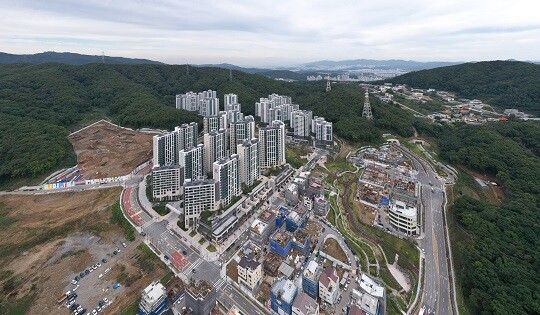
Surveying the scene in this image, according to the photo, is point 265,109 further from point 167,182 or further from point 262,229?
point 262,229

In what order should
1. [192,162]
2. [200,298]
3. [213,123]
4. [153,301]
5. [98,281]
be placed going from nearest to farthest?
[200,298], [153,301], [98,281], [192,162], [213,123]

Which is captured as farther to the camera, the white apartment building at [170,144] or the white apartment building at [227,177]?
the white apartment building at [170,144]

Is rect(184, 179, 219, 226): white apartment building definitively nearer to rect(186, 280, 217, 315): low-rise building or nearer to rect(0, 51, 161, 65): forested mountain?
rect(186, 280, 217, 315): low-rise building

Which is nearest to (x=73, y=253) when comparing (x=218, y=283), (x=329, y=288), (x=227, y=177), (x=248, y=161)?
(x=218, y=283)

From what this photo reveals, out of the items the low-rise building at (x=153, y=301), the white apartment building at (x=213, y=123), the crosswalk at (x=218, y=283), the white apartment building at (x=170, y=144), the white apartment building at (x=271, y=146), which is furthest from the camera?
the white apartment building at (x=213, y=123)

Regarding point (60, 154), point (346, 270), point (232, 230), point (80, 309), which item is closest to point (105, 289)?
point (80, 309)

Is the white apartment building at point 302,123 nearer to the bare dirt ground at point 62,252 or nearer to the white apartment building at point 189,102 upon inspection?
the white apartment building at point 189,102

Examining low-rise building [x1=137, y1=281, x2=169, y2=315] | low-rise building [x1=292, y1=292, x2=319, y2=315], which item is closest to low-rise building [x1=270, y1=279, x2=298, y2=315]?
low-rise building [x1=292, y1=292, x2=319, y2=315]

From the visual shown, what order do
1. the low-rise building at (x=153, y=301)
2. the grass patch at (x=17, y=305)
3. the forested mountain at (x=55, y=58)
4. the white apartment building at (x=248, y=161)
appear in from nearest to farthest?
the low-rise building at (x=153, y=301), the grass patch at (x=17, y=305), the white apartment building at (x=248, y=161), the forested mountain at (x=55, y=58)

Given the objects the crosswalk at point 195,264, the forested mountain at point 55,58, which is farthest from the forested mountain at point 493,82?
the forested mountain at point 55,58
